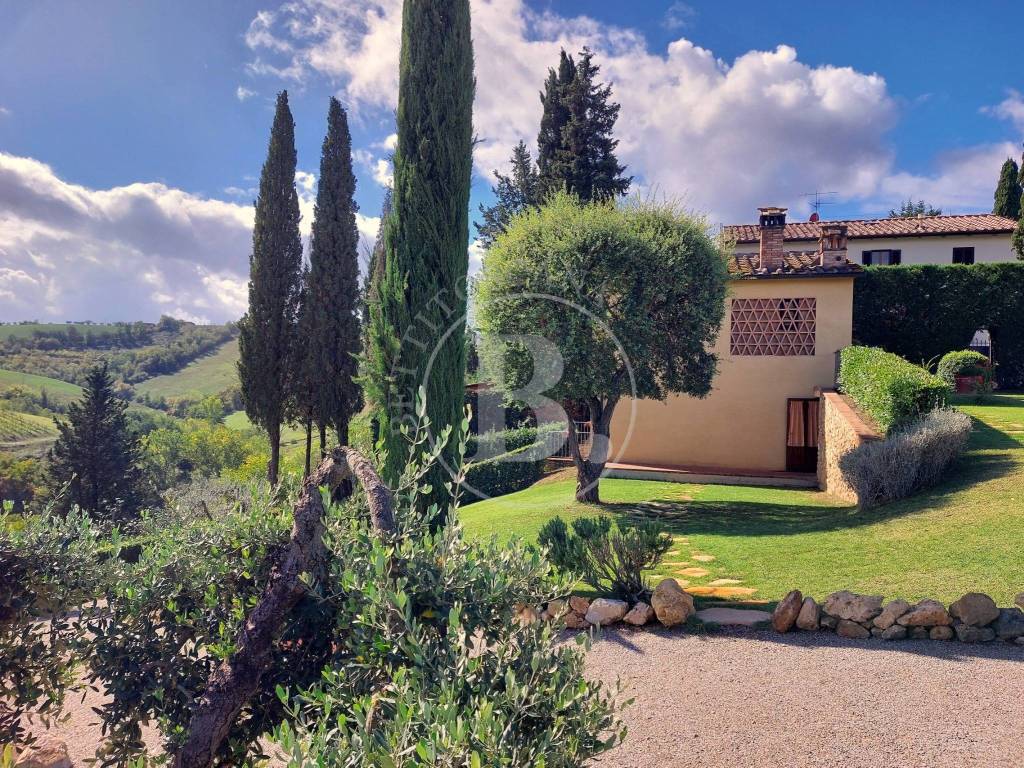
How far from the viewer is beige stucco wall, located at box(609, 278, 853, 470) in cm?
1530

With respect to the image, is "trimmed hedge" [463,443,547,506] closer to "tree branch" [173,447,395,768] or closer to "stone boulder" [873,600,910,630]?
"stone boulder" [873,600,910,630]

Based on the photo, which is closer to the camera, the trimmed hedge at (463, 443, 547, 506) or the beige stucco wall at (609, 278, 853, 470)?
the beige stucco wall at (609, 278, 853, 470)

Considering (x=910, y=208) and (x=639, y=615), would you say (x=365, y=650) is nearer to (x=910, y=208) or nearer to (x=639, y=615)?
(x=639, y=615)

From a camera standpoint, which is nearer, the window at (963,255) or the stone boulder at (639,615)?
the stone boulder at (639,615)

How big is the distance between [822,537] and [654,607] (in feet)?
11.6

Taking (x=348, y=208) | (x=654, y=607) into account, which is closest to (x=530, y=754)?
(x=654, y=607)

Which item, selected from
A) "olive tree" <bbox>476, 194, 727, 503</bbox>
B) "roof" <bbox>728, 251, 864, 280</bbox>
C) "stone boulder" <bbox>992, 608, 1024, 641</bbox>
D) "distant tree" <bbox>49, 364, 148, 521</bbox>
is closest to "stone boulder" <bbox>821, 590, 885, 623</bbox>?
"stone boulder" <bbox>992, 608, 1024, 641</bbox>

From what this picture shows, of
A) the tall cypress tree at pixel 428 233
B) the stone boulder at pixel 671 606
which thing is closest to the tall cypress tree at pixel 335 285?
the tall cypress tree at pixel 428 233

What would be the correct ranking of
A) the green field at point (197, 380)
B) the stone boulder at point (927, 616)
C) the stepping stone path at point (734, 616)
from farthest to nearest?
the green field at point (197, 380), the stepping stone path at point (734, 616), the stone boulder at point (927, 616)

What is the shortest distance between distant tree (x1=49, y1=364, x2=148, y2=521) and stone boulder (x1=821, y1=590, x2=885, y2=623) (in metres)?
18.0

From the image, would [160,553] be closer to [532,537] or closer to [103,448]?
[532,537]

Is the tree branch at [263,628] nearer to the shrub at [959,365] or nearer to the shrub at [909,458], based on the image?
the shrub at [909,458]

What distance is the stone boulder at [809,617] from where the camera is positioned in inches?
213

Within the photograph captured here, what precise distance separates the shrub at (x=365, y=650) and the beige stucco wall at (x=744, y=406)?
14.4 meters
